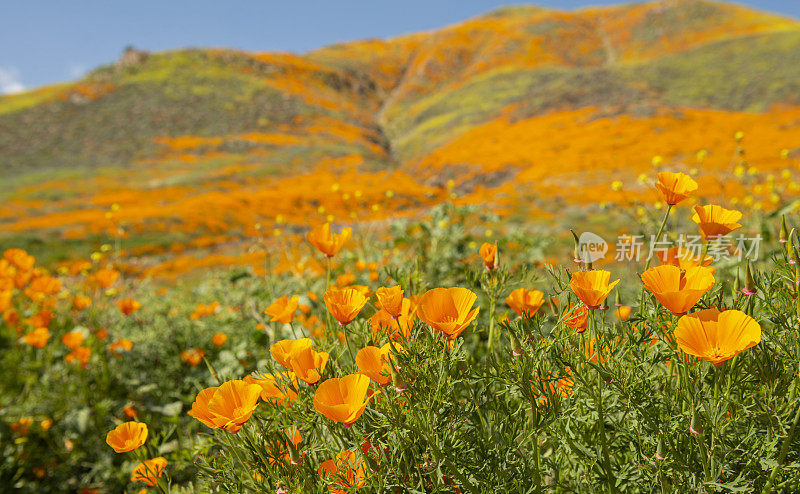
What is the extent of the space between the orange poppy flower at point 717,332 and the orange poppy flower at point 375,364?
484 millimetres

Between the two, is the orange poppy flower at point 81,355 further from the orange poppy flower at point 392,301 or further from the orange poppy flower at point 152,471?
the orange poppy flower at point 392,301

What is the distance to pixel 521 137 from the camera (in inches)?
1057

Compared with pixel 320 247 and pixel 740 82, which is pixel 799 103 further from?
pixel 320 247

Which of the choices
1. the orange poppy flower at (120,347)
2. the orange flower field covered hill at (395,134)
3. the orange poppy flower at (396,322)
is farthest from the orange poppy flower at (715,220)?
the orange poppy flower at (120,347)

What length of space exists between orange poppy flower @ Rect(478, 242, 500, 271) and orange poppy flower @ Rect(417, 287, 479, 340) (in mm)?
272

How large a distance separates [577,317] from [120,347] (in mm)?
2396

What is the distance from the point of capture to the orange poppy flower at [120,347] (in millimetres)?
2140

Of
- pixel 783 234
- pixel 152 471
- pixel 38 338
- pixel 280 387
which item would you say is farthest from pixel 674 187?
pixel 38 338

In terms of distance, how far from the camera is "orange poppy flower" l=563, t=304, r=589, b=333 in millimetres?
880

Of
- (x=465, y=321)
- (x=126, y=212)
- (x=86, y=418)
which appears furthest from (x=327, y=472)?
(x=126, y=212)

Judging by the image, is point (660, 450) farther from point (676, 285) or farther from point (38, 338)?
point (38, 338)

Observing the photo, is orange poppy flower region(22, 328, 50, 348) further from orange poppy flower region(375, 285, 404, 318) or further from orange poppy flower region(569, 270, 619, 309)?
orange poppy flower region(569, 270, 619, 309)

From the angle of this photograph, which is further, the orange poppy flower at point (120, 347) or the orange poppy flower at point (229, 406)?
the orange poppy flower at point (120, 347)

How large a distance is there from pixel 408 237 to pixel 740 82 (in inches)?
1436
